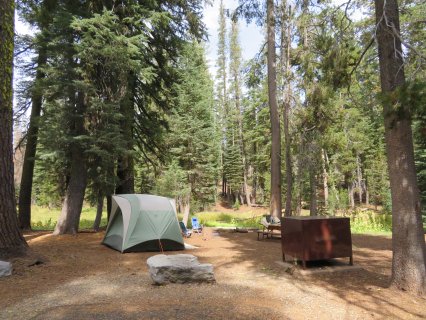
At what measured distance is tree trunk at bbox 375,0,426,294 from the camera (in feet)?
18.5

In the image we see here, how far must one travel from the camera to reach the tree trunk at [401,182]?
18.5 ft

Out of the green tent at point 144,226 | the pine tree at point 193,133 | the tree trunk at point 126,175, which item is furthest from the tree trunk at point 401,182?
the pine tree at point 193,133

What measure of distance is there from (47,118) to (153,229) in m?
4.77

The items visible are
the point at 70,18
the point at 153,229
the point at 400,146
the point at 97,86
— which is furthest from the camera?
the point at 97,86

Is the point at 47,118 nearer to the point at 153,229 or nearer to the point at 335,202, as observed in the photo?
the point at 153,229

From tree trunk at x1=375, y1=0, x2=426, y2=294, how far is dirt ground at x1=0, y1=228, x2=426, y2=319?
1.17ft

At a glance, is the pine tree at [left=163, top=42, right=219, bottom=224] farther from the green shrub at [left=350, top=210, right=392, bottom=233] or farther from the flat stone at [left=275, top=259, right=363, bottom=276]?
the flat stone at [left=275, top=259, right=363, bottom=276]

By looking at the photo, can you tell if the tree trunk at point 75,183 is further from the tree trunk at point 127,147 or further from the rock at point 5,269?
the rock at point 5,269

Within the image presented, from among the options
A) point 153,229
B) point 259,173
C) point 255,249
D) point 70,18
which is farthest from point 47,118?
point 259,173

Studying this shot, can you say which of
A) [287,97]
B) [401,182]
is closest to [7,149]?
[401,182]

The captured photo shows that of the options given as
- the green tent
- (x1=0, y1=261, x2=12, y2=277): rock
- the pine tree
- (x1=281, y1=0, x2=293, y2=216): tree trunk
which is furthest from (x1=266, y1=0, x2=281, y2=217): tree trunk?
the pine tree

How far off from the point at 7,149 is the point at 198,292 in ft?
15.4

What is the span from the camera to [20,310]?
454cm

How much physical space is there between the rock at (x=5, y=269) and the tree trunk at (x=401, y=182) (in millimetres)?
6586
